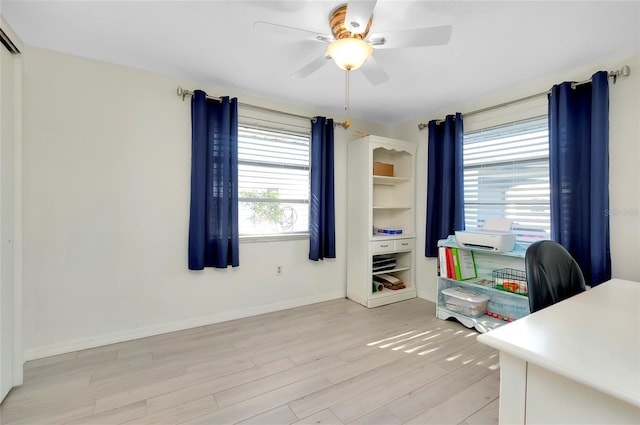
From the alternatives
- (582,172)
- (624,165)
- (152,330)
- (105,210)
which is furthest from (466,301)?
(105,210)

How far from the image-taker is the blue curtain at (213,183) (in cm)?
255

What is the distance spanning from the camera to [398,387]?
1.79m

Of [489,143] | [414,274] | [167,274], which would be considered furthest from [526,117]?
[167,274]

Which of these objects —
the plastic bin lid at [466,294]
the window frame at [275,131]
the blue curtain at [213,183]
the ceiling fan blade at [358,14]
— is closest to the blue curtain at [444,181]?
the plastic bin lid at [466,294]

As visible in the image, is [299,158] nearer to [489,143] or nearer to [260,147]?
[260,147]

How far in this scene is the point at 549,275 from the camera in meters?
1.42

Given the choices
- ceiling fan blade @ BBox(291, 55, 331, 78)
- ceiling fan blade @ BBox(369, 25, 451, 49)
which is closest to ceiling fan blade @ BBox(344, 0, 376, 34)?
ceiling fan blade @ BBox(369, 25, 451, 49)

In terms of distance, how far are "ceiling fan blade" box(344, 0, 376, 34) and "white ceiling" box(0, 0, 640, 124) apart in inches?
8.1

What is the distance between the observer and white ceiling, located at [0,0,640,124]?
163cm

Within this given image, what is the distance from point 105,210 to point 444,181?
3.22 meters

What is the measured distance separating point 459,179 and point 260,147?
7.03ft

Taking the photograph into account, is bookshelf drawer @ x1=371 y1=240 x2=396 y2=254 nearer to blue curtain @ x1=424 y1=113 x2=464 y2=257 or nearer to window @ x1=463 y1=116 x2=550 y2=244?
blue curtain @ x1=424 y1=113 x2=464 y2=257

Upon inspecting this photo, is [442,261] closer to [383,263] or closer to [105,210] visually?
[383,263]

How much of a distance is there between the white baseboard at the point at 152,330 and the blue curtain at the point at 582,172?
7.96ft
